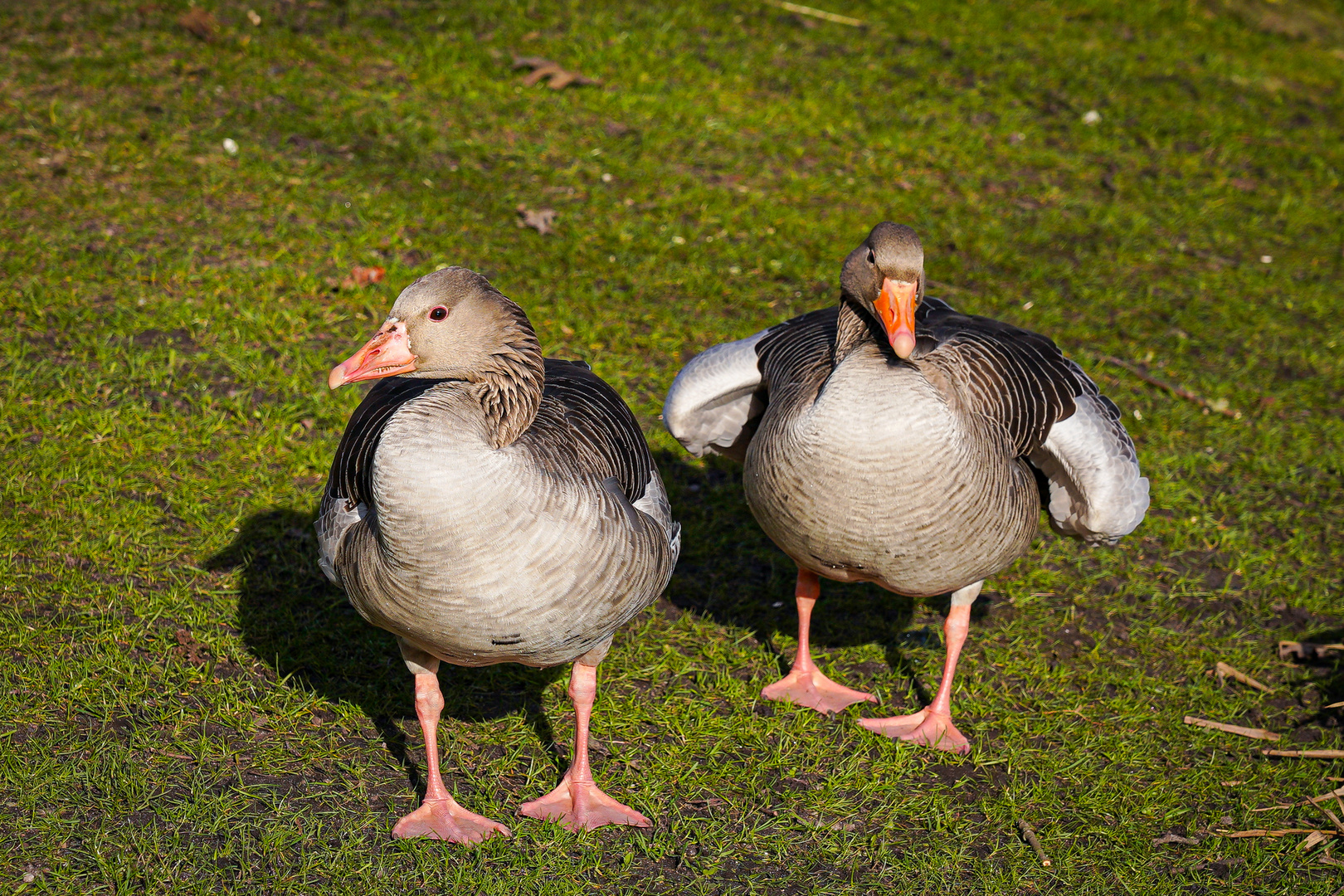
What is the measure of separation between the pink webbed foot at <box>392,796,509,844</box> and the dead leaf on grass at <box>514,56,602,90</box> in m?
6.48

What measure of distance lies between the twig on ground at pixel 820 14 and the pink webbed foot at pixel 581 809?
8.70m

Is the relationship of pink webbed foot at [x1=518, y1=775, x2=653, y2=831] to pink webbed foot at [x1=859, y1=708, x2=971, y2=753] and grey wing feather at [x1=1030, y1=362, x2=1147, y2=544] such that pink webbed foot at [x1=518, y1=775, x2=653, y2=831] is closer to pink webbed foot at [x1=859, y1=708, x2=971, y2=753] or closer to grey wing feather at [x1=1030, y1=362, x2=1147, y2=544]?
pink webbed foot at [x1=859, y1=708, x2=971, y2=753]

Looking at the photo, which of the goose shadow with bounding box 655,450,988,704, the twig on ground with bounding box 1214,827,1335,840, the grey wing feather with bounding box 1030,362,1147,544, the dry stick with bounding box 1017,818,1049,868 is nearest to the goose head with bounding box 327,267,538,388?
the goose shadow with bounding box 655,450,988,704

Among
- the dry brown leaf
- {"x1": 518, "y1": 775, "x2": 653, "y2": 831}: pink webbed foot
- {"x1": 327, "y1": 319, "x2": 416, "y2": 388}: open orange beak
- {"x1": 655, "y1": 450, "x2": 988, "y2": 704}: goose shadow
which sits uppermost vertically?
{"x1": 327, "y1": 319, "x2": 416, "y2": 388}: open orange beak

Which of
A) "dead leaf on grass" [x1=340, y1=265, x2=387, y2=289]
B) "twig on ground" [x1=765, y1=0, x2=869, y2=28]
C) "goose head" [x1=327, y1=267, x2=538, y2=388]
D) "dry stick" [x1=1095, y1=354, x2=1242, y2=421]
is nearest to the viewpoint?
"goose head" [x1=327, y1=267, x2=538, y2=388]

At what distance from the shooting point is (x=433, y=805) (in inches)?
150

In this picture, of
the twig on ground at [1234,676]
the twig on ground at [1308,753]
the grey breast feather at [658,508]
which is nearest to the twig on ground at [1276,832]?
the twig on ground at [1308,753]

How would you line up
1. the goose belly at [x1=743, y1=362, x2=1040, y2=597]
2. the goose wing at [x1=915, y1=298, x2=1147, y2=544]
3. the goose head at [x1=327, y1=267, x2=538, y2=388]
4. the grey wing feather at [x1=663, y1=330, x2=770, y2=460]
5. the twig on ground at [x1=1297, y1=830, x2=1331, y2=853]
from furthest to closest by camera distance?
the grey wing feather at [x1=663, y1=330, x2=770, y2=460] → the goose wing at [x1=915, y1=298, x2=1147, y2=544] → the twig on ground at [x1=1297, y1=830, x2=1331, y2=853] → the goose belly at [x1=743, y1=362, x2=1040, y2=597] → the goose head at [x1=327, y1=267, x2=538, y2=388]

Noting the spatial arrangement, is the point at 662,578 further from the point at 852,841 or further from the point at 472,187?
the point at 472,187

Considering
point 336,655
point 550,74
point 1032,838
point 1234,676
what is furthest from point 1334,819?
point 550,74

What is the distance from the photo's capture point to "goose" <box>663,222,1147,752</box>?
374 cm

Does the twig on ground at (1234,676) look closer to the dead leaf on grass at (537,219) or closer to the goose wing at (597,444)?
the goose wing at (597,444)

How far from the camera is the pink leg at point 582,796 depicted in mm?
3938

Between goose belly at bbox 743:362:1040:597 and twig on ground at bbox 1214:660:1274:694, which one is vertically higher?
goose belly at bbox 743:362:1040:597
